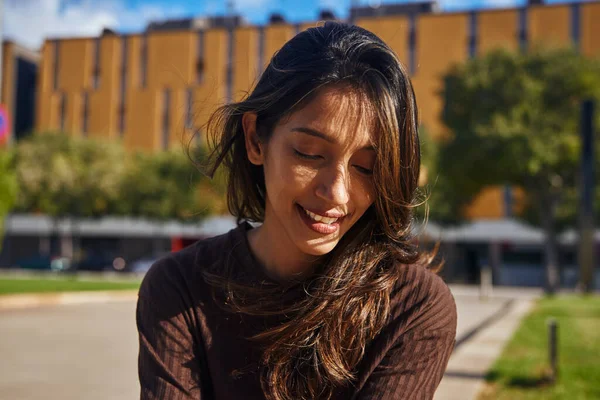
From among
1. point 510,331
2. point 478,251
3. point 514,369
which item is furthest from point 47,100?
point 514,369

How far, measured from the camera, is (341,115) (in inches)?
63.1

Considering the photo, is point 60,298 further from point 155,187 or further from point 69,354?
point 155,187

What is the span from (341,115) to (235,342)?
2.09 ft

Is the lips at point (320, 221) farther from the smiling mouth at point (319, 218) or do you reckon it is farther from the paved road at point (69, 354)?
the paved road at point (69, 354)

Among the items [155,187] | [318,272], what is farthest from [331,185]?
[155,187]

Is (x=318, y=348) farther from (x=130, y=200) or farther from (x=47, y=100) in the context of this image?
(x=130, y=200)

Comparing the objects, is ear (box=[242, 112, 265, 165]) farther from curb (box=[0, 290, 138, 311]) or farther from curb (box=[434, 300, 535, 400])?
curb (box=[0, 290, 138, 311])

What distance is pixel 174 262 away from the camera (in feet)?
6.15

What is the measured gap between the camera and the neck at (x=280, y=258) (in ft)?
5.98

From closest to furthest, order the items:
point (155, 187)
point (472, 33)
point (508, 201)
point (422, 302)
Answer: point (422, 302) → point (472, 33) → point (155, 187) → point (508, 201)

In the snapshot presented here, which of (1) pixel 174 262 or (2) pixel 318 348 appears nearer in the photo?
(2) pixel 318 348

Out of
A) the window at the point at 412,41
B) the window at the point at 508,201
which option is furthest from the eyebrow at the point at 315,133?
the window at the point at 508,201

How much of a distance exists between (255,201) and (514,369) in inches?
215

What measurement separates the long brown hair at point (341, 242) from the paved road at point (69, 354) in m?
5.34
